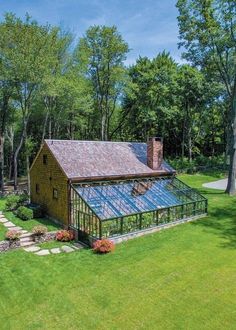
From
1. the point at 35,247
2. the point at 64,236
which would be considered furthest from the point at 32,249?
the point at 64,236

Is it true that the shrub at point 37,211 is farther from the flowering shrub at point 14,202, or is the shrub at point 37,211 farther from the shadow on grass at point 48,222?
the flowering shrub at point 14,202

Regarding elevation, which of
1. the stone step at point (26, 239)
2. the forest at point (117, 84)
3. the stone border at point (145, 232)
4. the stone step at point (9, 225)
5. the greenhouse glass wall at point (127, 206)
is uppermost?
the forest at point (117, 84)

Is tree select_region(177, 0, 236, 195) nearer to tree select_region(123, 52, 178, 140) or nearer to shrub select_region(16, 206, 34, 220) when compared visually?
tree select_region(123, 52, 178, 140)

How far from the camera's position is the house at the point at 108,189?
553 inches

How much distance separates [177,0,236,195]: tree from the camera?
2252 centimetres

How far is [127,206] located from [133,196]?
1.29 metres

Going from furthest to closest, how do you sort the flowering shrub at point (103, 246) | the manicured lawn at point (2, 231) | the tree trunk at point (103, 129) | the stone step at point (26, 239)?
1. the tree trunk at point (103, 129)
2. the manicured lawn at point (2, 231)
3. the stone step at point (26, 239)
4. the flowering shrub at point (103, 246)

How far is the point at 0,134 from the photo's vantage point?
89.7ft

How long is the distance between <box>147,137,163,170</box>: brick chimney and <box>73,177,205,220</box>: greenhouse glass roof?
112 centimetres

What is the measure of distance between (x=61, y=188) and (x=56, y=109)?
20.2 metres

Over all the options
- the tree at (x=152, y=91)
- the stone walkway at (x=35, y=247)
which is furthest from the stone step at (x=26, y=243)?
the tree at (x=152, y=91)

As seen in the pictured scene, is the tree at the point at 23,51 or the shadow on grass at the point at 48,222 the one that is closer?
the shadow on grass at the point at 48,222

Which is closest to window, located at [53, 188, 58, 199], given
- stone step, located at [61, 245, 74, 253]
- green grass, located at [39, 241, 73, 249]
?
green grass, located at [39, 241, 73, 249]

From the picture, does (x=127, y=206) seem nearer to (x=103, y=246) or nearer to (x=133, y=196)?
(x=133, y=196)
